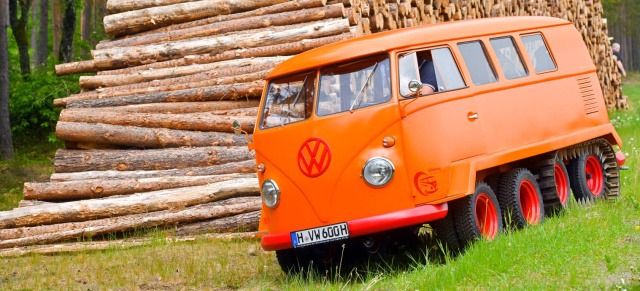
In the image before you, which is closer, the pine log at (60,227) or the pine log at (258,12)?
the pine log at (60,227)

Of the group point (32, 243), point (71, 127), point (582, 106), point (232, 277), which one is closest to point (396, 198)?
point (232, 277)

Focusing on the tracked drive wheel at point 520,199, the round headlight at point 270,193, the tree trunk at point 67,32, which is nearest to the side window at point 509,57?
the tracked drive wheel at point 520,199

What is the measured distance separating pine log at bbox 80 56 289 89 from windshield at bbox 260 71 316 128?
465 centimetres

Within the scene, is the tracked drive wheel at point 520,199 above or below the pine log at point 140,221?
above

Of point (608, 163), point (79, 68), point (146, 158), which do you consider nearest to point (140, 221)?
Answer: point (146, 158)

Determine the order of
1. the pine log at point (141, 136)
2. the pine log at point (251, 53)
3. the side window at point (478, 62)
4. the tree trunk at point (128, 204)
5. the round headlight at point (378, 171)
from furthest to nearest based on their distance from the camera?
1. the pine log at point (251, 53)
2. the pine log at point (141, 136)
3. the tree trunk at point (128, 204)
4. the side window at point (478, 62)
5. the round headlight at point (378, 171)

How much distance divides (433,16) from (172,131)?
21.4 feet

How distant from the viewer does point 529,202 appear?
8.43 metres

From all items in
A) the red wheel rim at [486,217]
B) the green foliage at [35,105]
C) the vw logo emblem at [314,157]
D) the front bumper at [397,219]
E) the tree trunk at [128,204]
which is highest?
the vw logo emblem at [314,157]

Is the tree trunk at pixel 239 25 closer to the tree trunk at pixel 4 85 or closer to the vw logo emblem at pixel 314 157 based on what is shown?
the tree trunk at pixel 4 85

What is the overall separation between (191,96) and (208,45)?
1353mm

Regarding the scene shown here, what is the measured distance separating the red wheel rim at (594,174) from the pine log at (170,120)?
4650 millimetres

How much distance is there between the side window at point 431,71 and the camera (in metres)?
7.34

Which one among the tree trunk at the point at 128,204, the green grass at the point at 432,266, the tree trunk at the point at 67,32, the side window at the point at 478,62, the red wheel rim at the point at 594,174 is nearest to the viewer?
the green grass at the point at 432,266
